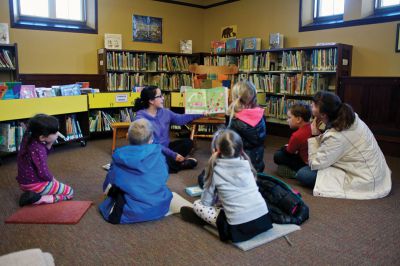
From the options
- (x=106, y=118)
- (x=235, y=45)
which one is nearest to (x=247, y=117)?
(x=106, y=118)

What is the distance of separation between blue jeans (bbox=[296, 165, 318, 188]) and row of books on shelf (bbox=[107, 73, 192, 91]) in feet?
13.4

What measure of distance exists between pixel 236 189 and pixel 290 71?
4.03 metres

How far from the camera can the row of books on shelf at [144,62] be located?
624cm

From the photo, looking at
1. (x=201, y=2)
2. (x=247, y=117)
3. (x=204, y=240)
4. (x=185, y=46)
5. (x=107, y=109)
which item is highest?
(x=201, y=2)

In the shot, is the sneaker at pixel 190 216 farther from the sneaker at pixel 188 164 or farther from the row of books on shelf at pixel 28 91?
the row of books on shelf at pixel 28 91

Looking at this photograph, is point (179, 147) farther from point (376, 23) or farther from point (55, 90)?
point (376, 23)

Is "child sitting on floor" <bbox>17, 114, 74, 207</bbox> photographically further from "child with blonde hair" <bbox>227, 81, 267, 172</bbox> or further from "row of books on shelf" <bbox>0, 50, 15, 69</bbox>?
"row of books on shelf" <bbox>0, 50, 15, 69</bbox>

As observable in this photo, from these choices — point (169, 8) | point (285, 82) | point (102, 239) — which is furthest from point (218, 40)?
point (102, 239)

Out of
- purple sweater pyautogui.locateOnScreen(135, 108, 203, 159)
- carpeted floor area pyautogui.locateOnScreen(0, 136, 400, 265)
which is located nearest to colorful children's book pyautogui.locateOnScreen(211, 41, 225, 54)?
purple sweater pyautogui.locateOnScreen(135, 108, 203, 159)

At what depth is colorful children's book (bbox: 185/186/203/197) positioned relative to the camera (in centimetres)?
308

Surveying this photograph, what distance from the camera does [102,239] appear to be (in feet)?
7.45

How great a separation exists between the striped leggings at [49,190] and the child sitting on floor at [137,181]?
1.94ft

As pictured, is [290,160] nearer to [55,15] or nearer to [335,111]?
[335,111]

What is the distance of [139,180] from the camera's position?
244cm
